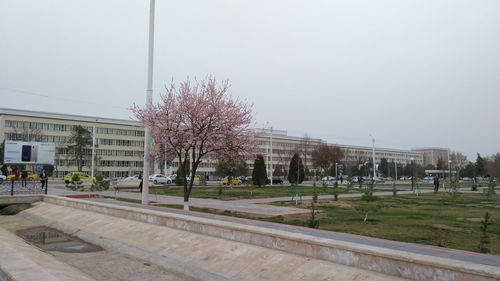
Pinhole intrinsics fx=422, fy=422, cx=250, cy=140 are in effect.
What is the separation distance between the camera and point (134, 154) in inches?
4715

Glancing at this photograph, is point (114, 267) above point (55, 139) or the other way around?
the other way around

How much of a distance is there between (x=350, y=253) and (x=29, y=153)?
4355 cm

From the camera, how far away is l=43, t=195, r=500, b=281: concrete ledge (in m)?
5.95

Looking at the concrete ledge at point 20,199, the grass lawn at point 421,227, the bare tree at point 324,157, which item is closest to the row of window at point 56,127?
the bare tree at point 324,157

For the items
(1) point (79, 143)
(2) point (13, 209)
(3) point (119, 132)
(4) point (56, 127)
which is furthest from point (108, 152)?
(2) point (13, 209)

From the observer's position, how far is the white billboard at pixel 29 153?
42875mm

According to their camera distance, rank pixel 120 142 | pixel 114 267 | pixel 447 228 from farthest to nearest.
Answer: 1. pixel 120 142
2. pixel 447 228
3. pixel 114 267

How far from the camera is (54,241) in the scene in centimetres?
1505

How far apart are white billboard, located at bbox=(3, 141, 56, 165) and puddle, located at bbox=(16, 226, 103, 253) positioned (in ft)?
89.5

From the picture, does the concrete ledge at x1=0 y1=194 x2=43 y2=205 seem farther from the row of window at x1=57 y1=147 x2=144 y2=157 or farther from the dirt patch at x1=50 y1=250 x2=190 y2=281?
the row of window at x1=57 y1=147 x2=144 y2=157

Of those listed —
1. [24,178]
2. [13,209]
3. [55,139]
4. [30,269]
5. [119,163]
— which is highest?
[55,139]

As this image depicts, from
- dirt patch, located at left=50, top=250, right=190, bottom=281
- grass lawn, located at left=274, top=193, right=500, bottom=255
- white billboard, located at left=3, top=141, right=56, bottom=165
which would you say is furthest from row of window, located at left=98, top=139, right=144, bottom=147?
dirt patch, located at left=50, top=250, right=190, bottom=281

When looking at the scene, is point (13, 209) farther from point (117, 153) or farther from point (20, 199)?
point (117, 153)

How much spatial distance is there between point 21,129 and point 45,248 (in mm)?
94608
